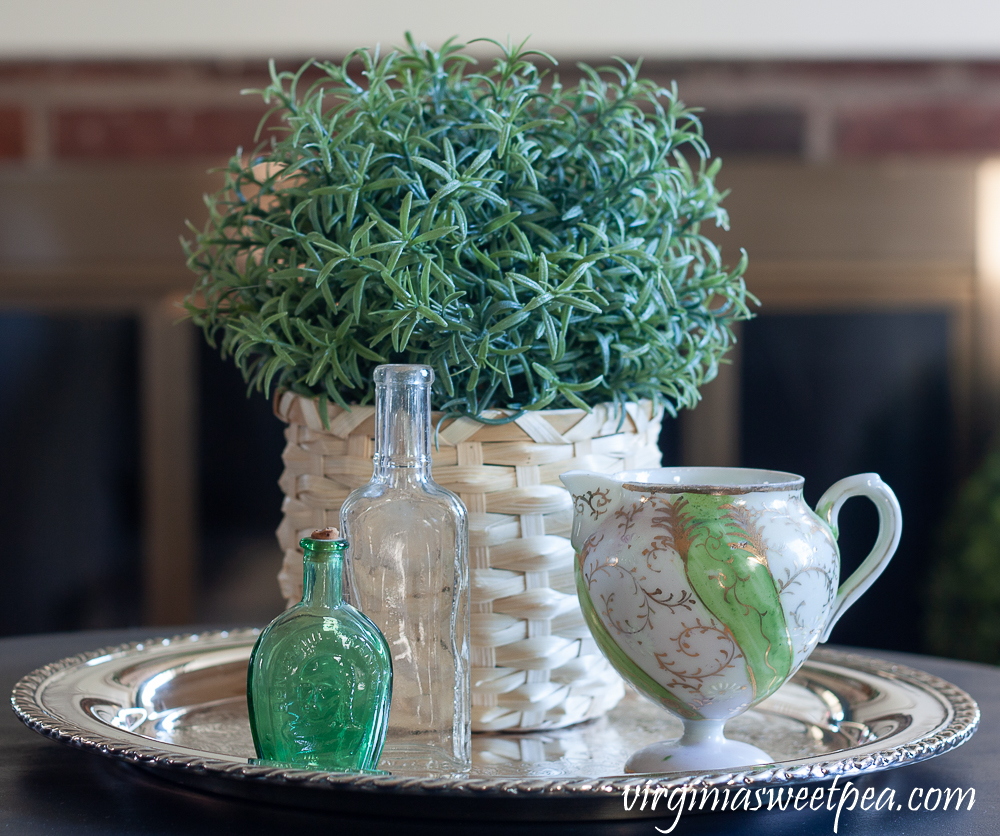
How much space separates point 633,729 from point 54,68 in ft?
4.44

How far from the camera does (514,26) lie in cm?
148

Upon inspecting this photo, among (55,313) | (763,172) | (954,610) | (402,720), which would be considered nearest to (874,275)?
(763,172)

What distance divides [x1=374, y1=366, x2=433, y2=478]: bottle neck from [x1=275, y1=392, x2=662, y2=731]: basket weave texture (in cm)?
4

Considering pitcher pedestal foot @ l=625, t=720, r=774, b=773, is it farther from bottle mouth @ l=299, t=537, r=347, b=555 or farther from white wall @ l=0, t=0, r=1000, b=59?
white wall @ l=0, t=0, r=1000, b=59

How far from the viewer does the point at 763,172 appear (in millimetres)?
1447

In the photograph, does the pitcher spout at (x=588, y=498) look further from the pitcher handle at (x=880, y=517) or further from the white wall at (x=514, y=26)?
the white wall at (x=514, y=26)

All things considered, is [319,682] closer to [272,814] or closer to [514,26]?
[272,814]

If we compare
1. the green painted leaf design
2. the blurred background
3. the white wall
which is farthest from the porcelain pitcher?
the white wall

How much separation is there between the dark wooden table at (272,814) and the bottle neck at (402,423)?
0.13 meters

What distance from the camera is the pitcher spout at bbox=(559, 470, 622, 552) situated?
439mm

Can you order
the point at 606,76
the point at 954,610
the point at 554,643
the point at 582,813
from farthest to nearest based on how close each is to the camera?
the point at 606,76 < the point at 954,610 < the point at 554,643 < the point at 582,813

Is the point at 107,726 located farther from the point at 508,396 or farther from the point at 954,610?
the point at 954,610

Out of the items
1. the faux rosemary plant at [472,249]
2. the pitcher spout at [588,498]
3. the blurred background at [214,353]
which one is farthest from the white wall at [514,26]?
the pitcher spout at [588,498]

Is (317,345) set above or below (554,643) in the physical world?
above
